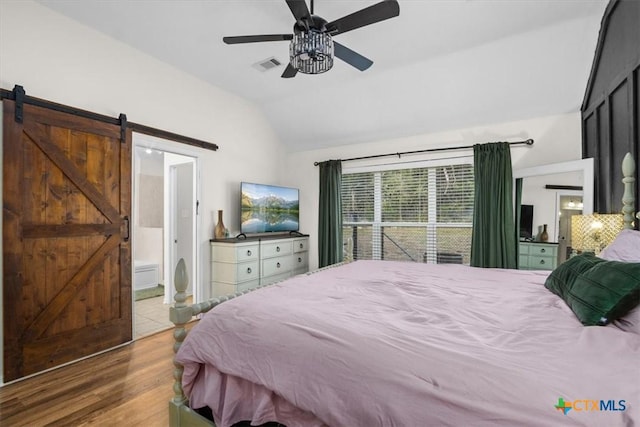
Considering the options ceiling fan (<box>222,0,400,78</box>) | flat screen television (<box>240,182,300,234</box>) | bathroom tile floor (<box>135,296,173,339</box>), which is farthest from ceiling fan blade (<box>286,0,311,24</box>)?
bathroom tile floor (<box>135,296,173,339</box>)

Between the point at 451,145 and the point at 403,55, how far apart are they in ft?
4.58

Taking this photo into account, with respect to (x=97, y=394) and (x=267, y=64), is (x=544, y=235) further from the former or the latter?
(x=97, y=394)

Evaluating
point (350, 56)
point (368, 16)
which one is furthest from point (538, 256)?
point (368, 16)

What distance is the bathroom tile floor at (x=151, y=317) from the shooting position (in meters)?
3.25

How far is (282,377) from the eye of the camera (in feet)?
3.66

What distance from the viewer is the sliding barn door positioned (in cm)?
221

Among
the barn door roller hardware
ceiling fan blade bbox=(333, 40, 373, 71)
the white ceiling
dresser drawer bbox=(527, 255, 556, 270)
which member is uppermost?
the white ceiling

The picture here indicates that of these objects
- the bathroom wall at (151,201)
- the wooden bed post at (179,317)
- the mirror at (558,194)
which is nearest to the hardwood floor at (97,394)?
the wooden bed post at (179,317)

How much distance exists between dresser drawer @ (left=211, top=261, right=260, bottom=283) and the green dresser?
10.6 feet

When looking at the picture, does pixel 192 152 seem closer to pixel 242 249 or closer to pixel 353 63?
pixel 242 249

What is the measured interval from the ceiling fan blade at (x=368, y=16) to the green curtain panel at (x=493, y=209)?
2.46m

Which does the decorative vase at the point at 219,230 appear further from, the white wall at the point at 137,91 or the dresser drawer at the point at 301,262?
the dresser drawer at the point at 301,262

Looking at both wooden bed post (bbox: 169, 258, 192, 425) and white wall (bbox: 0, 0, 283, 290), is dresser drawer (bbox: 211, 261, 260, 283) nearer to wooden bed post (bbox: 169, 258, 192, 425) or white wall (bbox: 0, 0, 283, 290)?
white wall (bbox: 0, 0, 283, 290)

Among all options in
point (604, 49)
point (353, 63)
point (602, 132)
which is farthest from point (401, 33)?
point (602, 132)
